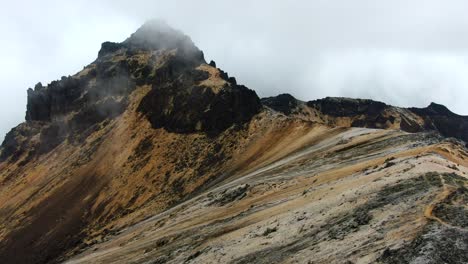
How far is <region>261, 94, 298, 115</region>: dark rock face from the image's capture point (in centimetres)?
16520

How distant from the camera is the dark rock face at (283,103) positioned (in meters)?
165

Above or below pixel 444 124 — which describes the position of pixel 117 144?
above

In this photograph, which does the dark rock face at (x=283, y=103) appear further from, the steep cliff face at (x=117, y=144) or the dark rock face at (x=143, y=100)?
the steep cliff face at (x=117, y=144)

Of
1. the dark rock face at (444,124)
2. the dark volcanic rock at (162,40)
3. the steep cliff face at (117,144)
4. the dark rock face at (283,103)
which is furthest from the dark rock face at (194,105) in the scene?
the dark rock face at (444,124)

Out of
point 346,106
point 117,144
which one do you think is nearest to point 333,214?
point 117,144

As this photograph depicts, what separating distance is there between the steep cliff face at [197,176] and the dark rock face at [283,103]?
54087 mm

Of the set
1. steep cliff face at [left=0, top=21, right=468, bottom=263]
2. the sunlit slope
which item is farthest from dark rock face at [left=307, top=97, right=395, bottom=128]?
the sunlit slope

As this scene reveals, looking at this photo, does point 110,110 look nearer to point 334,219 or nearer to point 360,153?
point 360,153

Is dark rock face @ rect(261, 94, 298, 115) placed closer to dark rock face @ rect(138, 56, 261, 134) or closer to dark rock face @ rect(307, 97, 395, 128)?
dark rock face @ rect(307, 97, 395, 128)

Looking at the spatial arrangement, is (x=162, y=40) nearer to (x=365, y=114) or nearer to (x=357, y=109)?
(x=365, y=114)

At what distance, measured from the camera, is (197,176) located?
7088 cm

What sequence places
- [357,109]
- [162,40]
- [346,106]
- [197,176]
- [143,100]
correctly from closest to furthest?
[197,176]
[143,100]
[162,40]
[357,109]
[346,106]

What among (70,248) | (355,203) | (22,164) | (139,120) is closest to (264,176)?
(355,203)

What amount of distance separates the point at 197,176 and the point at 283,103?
4135 inches
